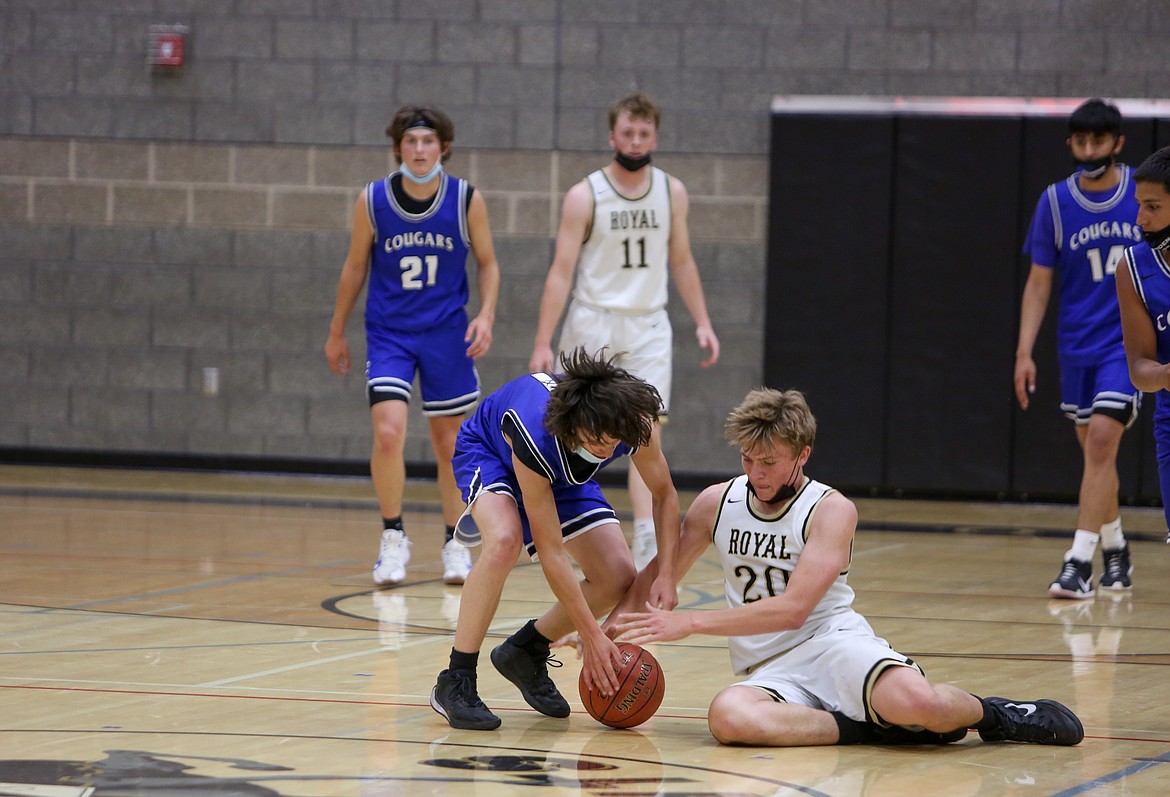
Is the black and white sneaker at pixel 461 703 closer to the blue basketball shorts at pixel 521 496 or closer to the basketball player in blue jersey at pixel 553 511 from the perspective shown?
the basketball player in blue jersey at pixel 553 511

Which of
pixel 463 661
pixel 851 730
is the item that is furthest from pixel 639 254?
pixel 851 730

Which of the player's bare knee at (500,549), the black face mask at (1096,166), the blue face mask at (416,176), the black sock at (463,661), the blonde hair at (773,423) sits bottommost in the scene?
the black sock at (463,661)

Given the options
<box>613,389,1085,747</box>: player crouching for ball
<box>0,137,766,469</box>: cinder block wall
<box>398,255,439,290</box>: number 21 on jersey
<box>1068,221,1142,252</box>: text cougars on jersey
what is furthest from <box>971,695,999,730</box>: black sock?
<box>0,137,766,469</box>: cinder block wall

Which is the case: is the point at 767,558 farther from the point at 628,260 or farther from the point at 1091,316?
the point at 628,260

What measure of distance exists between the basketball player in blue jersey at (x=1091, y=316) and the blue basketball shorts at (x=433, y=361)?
7.89ft

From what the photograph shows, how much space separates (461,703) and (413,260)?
3.26 metres

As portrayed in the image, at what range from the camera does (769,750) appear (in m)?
3.78

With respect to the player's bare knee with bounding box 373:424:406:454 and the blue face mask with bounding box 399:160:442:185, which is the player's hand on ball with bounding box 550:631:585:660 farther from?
the blue face mask with bounding box 399:160:442:185

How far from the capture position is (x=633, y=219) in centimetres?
748

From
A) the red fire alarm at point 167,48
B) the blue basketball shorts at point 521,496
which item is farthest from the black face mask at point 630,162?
the red fire alarm at point 167,48

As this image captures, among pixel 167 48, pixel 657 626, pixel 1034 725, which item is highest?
pixel 167 48

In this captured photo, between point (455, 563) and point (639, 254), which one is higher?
point (639, 254)

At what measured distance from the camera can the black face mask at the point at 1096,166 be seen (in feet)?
22.1

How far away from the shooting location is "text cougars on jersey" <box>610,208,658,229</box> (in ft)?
24.5
